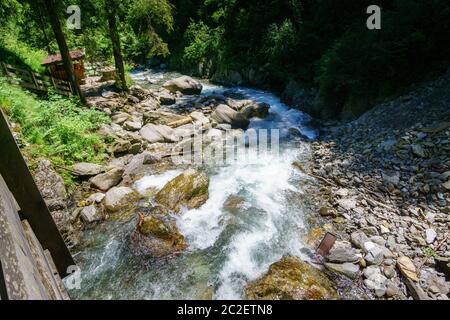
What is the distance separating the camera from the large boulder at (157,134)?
370 inches

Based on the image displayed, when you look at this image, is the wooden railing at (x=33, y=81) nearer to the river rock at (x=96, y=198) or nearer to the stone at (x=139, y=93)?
the stone at (x=139, y=93)

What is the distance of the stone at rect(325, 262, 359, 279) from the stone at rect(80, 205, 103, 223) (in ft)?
15.8

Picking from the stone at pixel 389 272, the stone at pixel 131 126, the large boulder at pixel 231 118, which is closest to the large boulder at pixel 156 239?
the stone at pixel 389 272

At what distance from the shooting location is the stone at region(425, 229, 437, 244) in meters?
4.79

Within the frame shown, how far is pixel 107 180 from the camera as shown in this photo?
6.70 m

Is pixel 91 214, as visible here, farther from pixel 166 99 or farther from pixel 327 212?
pixel 166 99

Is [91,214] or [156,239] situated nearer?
[156,239]

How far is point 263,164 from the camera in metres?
8.21

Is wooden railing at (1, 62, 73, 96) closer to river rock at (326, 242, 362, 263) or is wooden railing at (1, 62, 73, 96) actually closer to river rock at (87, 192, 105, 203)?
river rock at (87, 192, 105, 203)

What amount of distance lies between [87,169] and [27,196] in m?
5.16

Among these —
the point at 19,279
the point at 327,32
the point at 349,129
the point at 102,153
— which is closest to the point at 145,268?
the point at 19,279

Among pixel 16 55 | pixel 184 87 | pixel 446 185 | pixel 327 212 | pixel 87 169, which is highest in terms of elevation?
pixel 16 55

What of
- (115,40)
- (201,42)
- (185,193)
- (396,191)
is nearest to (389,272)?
(396,191)

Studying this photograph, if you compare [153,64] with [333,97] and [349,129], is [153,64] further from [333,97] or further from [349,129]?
[349,129]
